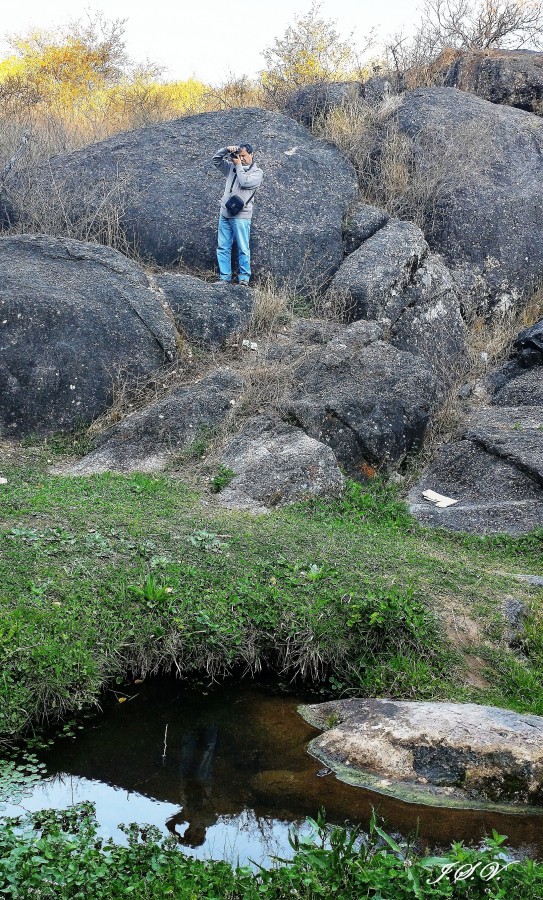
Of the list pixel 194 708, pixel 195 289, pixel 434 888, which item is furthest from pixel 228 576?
pixel 195 289

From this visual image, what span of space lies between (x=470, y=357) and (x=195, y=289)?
3.91m

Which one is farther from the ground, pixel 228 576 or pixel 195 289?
pixel 195 289

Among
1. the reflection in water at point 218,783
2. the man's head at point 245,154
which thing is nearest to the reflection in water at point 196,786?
the reflection in water at point 218,783

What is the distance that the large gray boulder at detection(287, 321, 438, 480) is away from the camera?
31.9 feet

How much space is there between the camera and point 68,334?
34.0ft

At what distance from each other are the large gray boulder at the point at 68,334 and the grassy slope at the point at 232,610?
278cm

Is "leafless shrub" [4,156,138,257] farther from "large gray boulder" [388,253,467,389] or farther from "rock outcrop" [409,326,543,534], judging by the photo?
"rock outcrop" [409,326,543,534]

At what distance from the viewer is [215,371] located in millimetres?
10656

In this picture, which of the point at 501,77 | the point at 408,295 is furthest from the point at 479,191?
the point at 501,77

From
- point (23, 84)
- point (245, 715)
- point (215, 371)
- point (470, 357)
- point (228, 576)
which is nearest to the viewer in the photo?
point (245, 715)

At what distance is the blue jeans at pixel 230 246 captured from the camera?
11.9 meters

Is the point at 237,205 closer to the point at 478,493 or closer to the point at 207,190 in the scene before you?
the point at 207,190

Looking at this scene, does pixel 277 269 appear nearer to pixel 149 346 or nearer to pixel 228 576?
pixel 149 346

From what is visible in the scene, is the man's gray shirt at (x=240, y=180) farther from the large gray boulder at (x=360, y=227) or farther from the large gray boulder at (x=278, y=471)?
the large gray boulder at (x=278, y=471)
